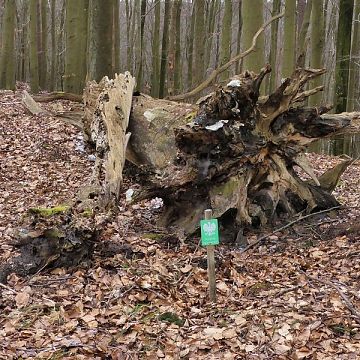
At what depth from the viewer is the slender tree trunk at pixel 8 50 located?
60.9 ft

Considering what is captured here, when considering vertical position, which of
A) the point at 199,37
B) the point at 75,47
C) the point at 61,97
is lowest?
the point at 61,97

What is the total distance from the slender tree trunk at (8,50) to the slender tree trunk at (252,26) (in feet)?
35.1

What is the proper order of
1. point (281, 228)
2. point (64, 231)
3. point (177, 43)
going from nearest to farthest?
point (64, 231), point (281, 228), point (177, 43)

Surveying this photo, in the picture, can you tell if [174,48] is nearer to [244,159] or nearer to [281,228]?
[244,159]

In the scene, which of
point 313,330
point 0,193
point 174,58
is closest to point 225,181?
point 313,330

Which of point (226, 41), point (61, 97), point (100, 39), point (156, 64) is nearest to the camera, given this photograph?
point (100, 39)

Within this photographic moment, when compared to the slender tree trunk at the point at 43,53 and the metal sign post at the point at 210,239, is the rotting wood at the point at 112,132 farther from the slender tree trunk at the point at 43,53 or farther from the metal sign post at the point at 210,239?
the slender tree trunk at the point at 43,53

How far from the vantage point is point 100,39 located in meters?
11.1

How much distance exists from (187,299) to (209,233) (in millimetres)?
737

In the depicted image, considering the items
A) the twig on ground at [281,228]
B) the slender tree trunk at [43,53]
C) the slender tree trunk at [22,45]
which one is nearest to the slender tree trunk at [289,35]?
the twig on ground at [281,228]

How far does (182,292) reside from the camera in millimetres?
5207

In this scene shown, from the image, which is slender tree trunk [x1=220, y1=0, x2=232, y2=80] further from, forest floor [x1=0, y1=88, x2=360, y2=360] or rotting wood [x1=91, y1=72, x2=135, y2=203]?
forest floor [x1=0, y1=88, x2=360, y2=360]

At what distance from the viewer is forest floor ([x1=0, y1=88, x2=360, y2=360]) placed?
4.08 metres

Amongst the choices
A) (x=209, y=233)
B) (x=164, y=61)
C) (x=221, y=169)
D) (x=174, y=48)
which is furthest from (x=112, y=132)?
(x=164, y=61)
